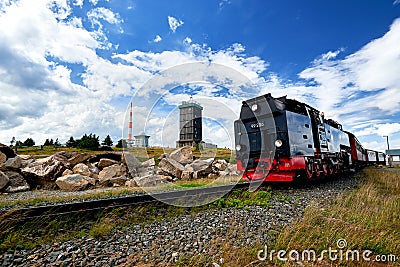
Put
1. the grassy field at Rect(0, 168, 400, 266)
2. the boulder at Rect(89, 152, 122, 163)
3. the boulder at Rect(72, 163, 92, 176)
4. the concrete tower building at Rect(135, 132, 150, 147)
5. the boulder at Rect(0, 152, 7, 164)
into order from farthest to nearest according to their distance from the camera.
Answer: the boulder at Rect(89, 152, 122, 163), the boulder at Rect(72, 163, 92, 176), the boulder at Rect(0, 152, 7, 164), the concrete tower building at Rect(135, 132, 150, 147), the grassy field at Rect(0, 168, 400, 266)

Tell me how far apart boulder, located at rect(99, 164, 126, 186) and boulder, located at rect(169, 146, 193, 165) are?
304 centimetres

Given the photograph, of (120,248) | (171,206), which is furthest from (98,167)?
(120,248)

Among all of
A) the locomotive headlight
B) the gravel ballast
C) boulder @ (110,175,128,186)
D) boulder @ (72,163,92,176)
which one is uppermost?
the locomotive headlight

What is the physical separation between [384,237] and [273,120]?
16.8ft

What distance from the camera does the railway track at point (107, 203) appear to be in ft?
14.1

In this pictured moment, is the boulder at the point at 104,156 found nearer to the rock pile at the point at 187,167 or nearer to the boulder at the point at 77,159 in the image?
the boulder at the point at 77,159

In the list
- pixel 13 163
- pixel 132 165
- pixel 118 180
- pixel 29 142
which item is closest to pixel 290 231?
pixel 118 180

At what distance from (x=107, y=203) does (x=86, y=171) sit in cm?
708

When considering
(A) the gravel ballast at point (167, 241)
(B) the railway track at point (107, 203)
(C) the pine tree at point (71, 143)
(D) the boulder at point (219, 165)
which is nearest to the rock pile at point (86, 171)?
(D) the boulder at point (219, 165)

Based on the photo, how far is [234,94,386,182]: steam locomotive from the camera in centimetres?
808

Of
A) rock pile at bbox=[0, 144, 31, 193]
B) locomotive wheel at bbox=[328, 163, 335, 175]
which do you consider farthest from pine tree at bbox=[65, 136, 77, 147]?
locomotive wheel at bbox=[328, 163, 335, 175]

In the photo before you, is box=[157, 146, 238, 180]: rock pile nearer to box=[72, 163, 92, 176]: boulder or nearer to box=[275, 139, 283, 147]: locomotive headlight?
box=[72, 163, 92, 176]: boulder

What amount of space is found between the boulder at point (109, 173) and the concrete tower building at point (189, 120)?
5.79m

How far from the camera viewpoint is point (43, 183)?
34.4 feet
